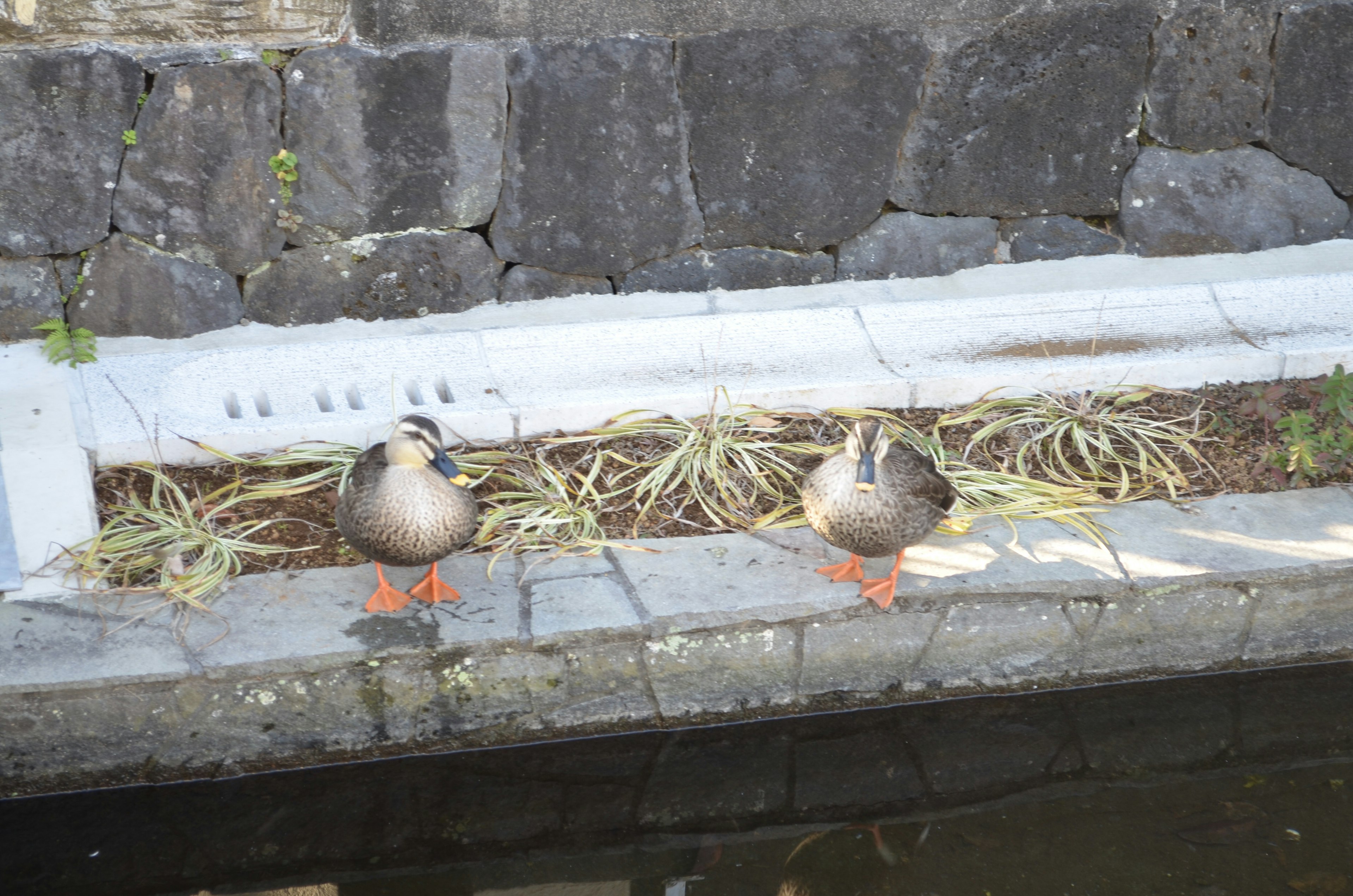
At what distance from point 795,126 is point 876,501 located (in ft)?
6.28

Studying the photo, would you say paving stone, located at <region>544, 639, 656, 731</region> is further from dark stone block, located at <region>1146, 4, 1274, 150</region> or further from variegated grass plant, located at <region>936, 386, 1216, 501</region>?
dark stone block, located at <region>1146, 4, 1274, 150</region>

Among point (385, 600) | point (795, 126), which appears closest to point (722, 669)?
point (385, 600)

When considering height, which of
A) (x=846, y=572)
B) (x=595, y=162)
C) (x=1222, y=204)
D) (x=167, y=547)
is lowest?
(x=846, y=572)

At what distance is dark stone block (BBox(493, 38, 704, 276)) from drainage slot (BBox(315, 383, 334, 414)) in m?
0.91

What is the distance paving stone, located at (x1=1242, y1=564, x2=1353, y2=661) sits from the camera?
3471 mm

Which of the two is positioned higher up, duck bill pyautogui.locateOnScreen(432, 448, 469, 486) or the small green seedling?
the small green seedling

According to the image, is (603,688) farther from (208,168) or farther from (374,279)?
(208,168)

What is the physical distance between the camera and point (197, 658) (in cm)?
305

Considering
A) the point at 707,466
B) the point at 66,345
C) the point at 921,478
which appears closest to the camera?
the point at 921,478

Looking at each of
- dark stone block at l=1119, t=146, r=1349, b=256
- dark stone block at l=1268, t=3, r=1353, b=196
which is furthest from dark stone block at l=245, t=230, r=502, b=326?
dark stone block at l=1268, t=3, r=1353, b=196

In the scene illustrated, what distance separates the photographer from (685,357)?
4.34 m

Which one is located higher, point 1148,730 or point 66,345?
point 66,345

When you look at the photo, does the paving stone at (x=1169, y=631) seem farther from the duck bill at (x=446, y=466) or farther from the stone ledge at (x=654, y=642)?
the duck bill at (x=446, y=466)

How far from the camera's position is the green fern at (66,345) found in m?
4.09
